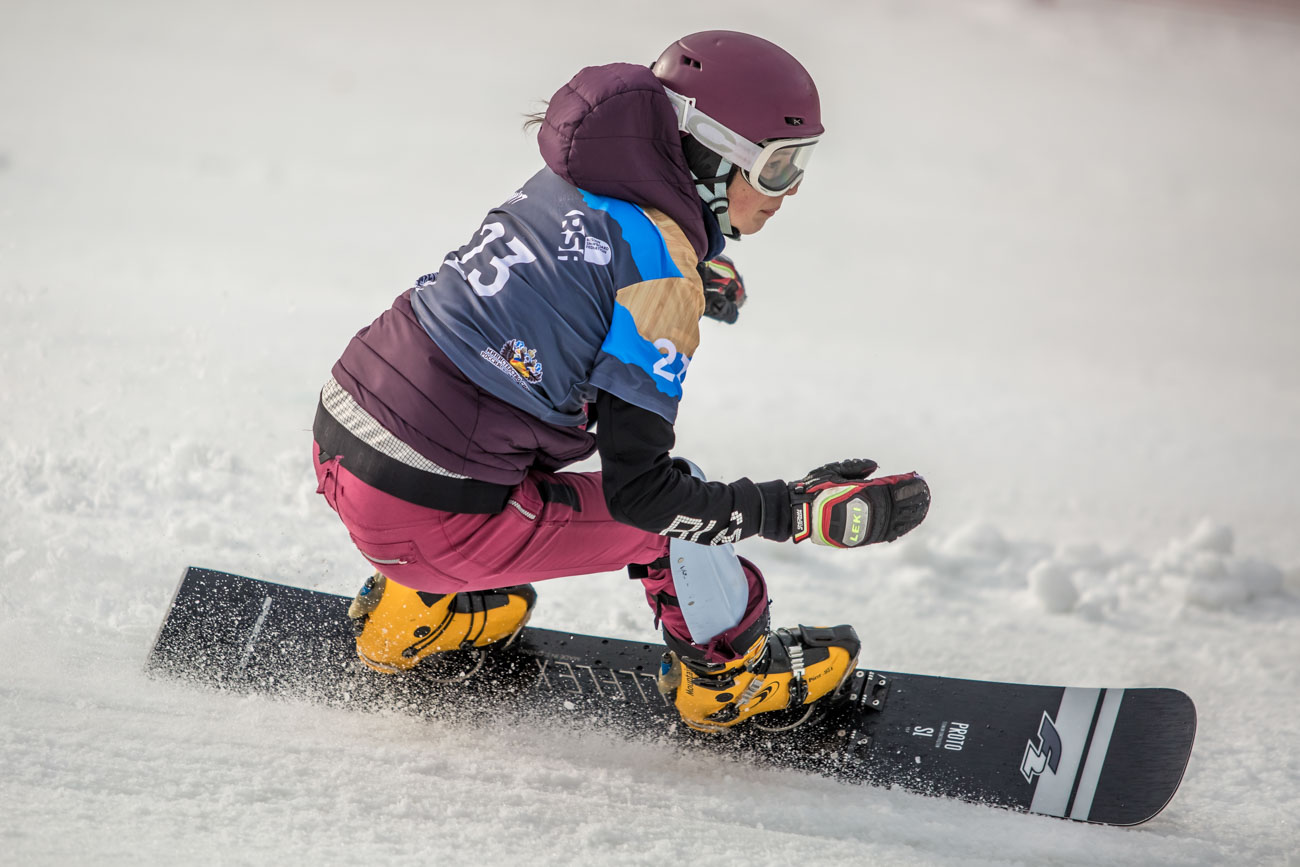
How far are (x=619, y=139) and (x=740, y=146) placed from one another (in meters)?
0.27

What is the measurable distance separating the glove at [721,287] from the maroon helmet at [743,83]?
718mm

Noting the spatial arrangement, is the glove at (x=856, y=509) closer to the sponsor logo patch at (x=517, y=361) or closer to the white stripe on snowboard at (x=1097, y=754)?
the sponsor logo patch at (x=517, y=361)

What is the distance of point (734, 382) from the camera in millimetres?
5199

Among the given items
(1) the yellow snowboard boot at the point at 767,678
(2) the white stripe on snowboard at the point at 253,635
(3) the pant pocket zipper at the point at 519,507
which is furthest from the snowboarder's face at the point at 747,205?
(2) the white stripe on snowboard at the point at 253,635

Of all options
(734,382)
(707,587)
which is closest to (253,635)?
(707,587)

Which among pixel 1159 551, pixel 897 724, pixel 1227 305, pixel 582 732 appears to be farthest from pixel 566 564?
pixel 1227 305

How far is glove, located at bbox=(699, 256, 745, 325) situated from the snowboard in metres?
0.91

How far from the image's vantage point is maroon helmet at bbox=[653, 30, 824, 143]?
2.18 m

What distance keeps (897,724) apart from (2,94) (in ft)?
26.4

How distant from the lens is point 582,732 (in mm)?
2674

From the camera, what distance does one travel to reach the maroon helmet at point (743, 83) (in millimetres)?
2178

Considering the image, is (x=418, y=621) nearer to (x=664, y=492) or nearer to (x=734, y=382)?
(x=664, y=492)

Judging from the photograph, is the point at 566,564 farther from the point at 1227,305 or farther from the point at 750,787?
the point at 1227,305

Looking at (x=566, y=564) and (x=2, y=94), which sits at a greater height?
(x=2, y=94)
